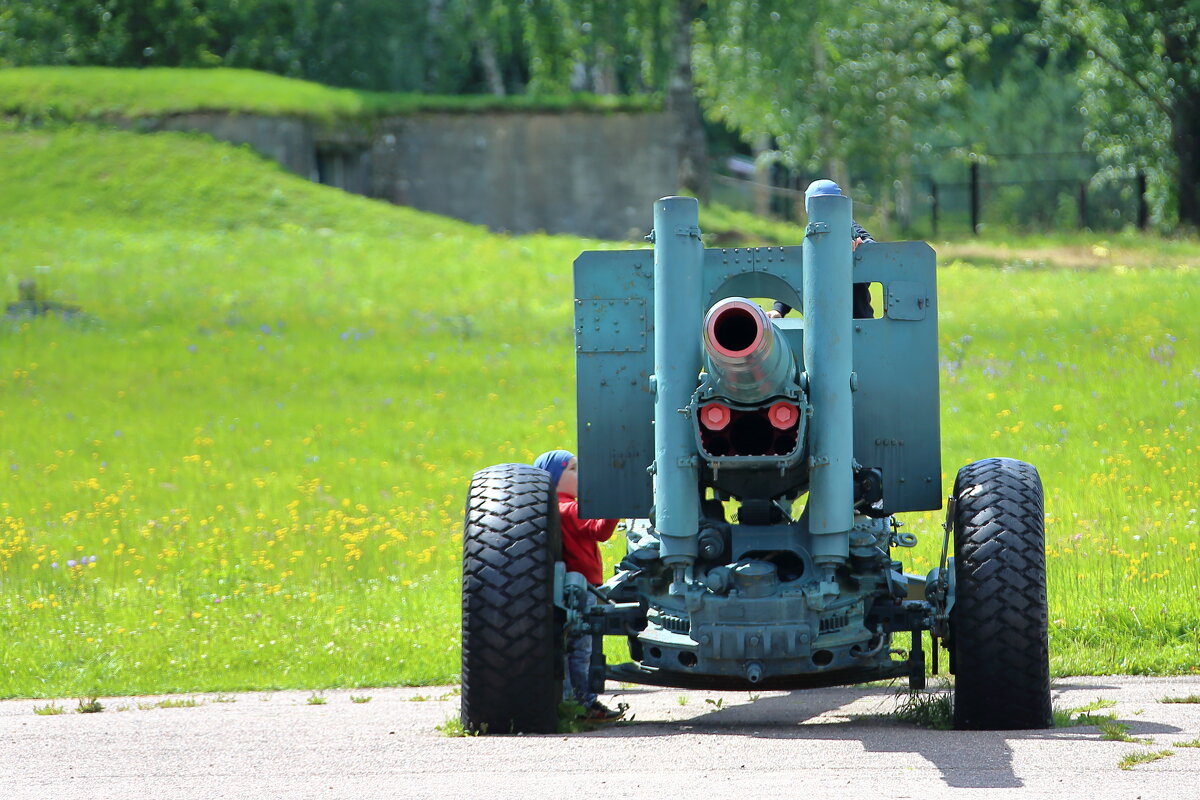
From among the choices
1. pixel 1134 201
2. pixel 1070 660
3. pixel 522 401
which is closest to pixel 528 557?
pixel 1070 660

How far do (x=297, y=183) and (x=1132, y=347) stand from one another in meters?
16.7

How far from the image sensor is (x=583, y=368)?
7762 millimetres

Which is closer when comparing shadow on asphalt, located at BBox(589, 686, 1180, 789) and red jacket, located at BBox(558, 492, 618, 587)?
shadow on asphalt, located at BBox(589, 686, 1180, 789)

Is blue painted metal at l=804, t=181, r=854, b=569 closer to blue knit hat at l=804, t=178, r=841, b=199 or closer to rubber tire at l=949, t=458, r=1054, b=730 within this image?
blue knit hat at l=804, t=178, r=841, b=199

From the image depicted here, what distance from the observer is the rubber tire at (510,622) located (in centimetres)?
714

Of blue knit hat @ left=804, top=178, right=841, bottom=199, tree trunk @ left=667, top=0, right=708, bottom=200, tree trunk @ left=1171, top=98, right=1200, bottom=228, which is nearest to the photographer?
blue knit hat @ left=804, top=178, right=841, bottom=199

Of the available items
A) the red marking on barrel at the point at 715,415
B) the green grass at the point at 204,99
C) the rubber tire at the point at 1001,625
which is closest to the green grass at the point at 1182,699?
the rubber tire at the point at 1001,625

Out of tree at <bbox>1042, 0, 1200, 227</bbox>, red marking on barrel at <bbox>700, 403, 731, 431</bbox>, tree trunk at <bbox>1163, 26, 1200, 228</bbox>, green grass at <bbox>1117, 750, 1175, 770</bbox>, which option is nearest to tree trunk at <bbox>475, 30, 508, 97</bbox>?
tree at <bbox>1042, 0, 1200, 227</bbox>

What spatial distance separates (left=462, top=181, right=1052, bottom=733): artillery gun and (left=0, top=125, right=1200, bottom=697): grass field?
2193 mm

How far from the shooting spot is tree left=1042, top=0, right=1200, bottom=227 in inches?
1331

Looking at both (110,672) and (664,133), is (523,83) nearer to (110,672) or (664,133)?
(664,133)

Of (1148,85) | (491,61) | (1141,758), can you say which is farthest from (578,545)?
(491,61)

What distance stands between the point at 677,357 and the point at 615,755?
1584mm

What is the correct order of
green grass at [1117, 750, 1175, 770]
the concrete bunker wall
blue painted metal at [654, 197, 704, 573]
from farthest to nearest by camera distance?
the concrete bunker wall → blue painted metal at [654, 197, 704, 573] → green grass at [1117, 750, 1175, 770]
